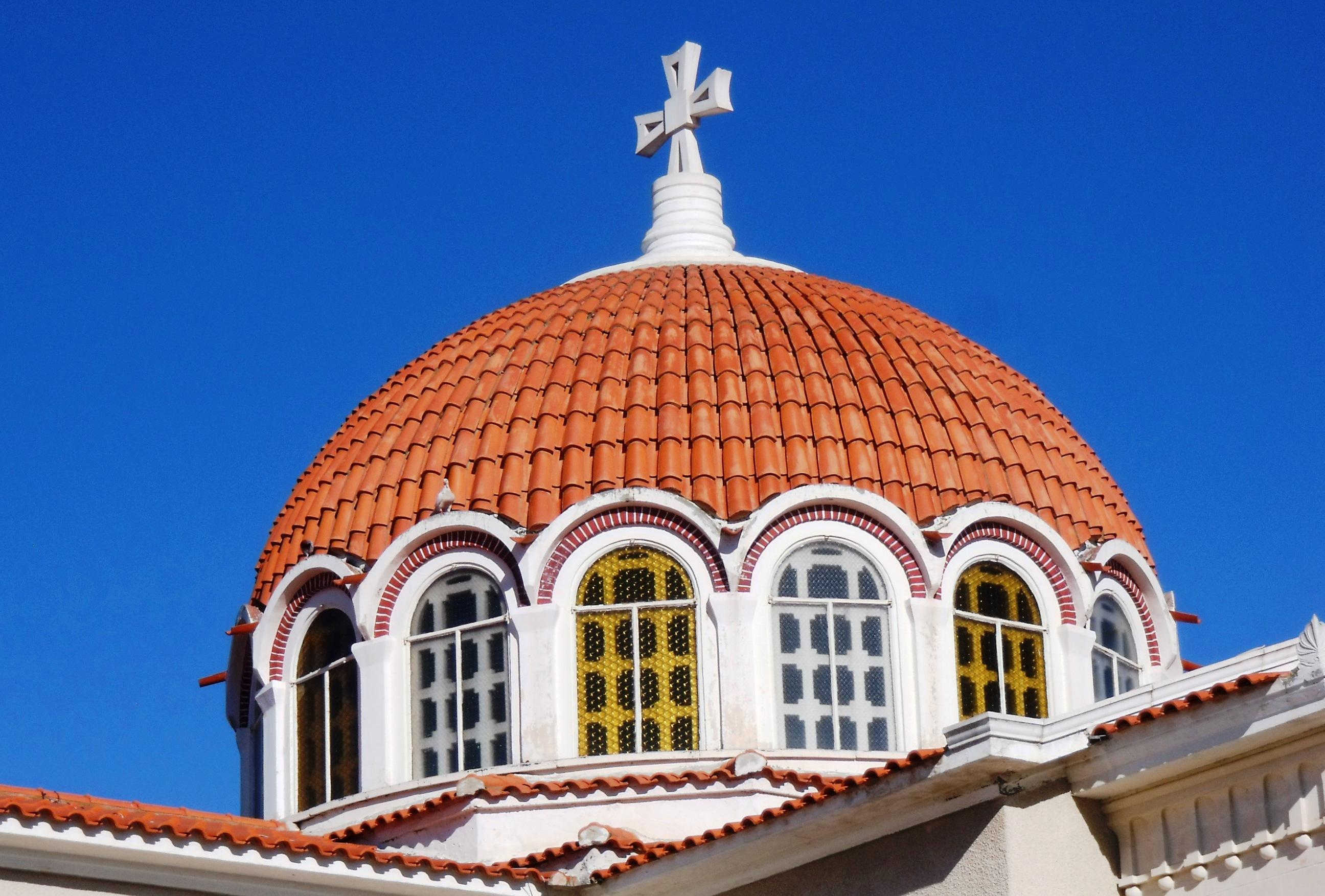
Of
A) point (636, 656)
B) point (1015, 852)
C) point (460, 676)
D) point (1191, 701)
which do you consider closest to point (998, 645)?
point (636, 656)

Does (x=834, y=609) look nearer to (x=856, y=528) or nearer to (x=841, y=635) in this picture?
(x=841, y=635)

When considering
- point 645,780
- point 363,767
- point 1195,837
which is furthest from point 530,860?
point 1195,837

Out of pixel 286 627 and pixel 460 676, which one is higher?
pixel 286 627

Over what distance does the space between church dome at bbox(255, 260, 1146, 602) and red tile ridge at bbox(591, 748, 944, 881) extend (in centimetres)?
395

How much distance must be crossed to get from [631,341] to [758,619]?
3095 millimetres

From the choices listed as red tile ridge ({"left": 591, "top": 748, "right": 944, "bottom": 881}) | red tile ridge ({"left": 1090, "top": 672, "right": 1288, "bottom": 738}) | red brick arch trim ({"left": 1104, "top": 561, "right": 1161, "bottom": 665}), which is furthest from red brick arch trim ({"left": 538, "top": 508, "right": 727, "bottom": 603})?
red tile ridge ({"left": 1090, "top": 672, "right": 1288, "bottom": 738})

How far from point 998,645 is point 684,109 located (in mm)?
6975

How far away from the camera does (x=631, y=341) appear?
22.6 m

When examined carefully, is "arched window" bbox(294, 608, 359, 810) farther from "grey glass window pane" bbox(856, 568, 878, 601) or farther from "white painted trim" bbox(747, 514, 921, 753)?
"grey glass window pane" bbox(856, 568, 878, 601)

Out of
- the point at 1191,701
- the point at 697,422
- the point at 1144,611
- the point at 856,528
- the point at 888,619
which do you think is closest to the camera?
the point at 1191,701

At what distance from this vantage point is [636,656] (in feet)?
67.9

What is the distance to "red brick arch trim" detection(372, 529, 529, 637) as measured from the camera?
2108 cm

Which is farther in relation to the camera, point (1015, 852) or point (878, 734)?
point (878, 734)

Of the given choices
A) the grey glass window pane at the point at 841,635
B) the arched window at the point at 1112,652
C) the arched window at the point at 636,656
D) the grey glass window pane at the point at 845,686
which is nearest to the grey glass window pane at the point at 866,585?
the grey glass window pane at the point at 841,635
